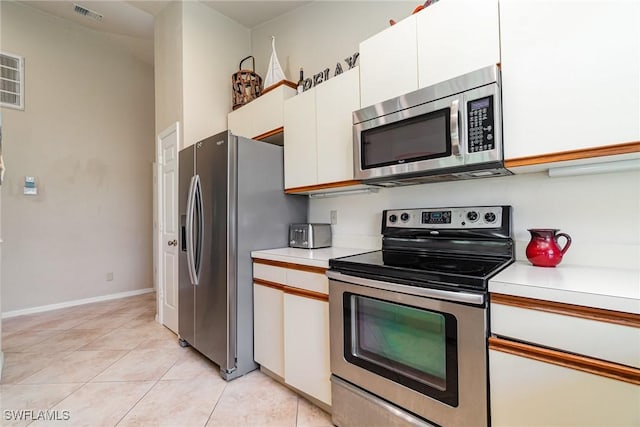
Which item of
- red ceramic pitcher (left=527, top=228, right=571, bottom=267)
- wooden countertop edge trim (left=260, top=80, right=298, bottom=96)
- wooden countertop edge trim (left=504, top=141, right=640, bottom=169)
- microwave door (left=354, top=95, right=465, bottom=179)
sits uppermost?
wooden countertop edge trim (left=260, top=80, right=298, bottom=96)

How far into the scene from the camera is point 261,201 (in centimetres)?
216

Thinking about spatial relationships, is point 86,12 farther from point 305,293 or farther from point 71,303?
point 305,293

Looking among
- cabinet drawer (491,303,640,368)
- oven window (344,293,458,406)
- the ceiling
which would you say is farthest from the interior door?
cabinet drawer (491,303,640,368)

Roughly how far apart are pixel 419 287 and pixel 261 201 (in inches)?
52.9

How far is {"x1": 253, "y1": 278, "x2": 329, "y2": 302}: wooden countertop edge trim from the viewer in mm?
1665

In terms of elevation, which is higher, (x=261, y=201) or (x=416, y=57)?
(x=416, y=57)

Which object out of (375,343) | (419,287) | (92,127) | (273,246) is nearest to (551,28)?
(419,287)

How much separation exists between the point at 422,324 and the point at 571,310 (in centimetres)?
51

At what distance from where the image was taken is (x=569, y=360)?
3.03ft

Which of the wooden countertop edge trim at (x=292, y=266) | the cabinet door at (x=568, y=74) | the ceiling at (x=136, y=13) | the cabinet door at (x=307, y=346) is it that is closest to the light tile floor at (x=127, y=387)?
the cabinet door at (x=307, y=346)

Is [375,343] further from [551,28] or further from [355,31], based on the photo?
[355,31]

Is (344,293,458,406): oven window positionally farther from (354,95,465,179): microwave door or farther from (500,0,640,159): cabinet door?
(500,0,640,159): cabinet door

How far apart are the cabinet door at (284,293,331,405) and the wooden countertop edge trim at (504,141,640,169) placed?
3.87ft

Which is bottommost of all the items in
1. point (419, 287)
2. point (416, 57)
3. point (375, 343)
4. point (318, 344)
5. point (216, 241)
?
point (318, 344)
